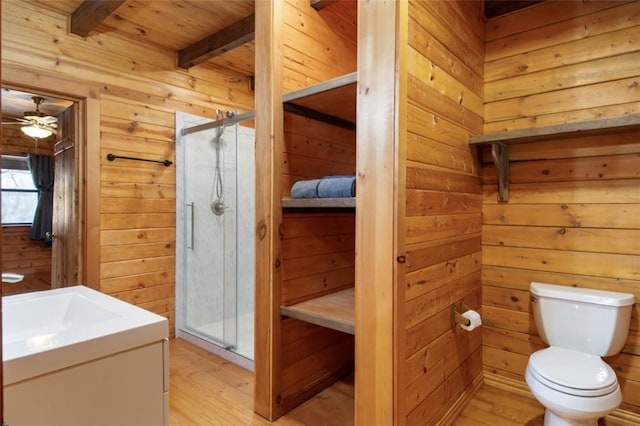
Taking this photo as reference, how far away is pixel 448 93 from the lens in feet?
6.27

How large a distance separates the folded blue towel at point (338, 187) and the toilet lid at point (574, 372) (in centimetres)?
121

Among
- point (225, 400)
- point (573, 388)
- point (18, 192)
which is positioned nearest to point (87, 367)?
point (225, 400)

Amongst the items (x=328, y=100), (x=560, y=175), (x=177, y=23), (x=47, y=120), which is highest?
(x=177, y=23)

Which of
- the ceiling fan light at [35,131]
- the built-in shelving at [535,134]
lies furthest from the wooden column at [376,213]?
the ceiling fan light at [35,131]

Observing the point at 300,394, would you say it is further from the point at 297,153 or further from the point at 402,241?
the point at 297,153

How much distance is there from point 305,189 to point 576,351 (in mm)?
1666

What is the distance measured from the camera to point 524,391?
7.37ft

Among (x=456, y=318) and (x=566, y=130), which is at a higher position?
(x=566, y=130)

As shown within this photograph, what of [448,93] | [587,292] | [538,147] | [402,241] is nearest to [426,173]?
[402,241]

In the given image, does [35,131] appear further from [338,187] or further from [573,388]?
[573,388]

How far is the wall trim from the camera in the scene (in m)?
1.96

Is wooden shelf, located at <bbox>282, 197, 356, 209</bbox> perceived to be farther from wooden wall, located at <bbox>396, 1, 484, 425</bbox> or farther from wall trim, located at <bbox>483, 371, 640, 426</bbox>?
wall trim, located at <bbox>483, 371, 640, 426</bbox>

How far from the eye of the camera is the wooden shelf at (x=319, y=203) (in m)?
1.73

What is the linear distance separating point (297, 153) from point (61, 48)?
6.22 ft
